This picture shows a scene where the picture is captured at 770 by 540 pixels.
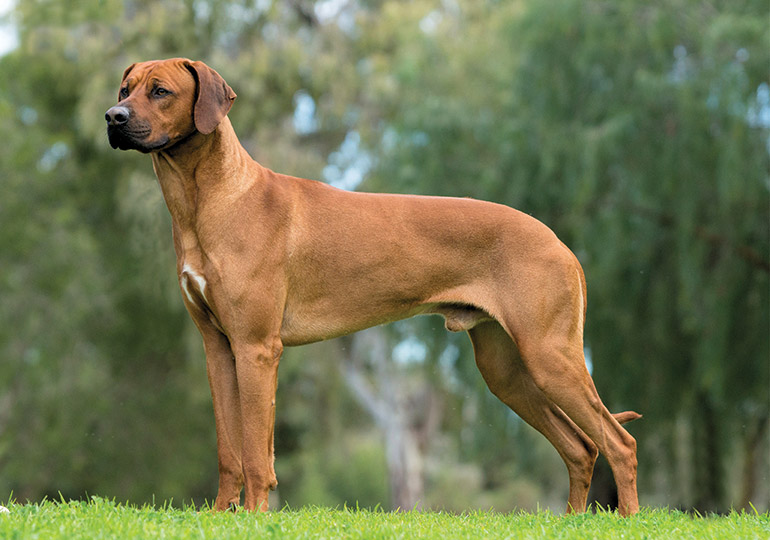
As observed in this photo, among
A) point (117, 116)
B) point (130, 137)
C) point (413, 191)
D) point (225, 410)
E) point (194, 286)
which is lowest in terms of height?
point (413, 191)

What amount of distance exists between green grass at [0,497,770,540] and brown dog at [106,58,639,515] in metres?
0.37

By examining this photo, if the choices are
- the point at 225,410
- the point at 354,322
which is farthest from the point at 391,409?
the point at 225,410

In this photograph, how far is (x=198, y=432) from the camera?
76.7 ft

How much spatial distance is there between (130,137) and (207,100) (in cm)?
49

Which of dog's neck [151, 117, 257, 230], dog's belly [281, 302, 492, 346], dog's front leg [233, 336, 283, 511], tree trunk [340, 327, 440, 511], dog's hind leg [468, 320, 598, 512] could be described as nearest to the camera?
dog's front leg [233, 336, 283, 511]

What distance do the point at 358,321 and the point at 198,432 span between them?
62.3 feet

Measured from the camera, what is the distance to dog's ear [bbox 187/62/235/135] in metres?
4.94

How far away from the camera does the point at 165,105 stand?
193 inches

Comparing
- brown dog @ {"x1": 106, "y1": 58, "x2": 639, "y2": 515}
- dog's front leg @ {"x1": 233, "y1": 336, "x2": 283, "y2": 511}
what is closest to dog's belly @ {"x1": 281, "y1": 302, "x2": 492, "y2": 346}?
brown dog @ {"x1": 106, "y1": 58, "x2": 639, "y2": 515}

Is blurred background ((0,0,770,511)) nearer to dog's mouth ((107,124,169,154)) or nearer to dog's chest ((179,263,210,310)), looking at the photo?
dog's chest ((179,263,210,310))

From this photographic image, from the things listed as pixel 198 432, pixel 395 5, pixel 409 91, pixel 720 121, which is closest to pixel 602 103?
pixel 720 121

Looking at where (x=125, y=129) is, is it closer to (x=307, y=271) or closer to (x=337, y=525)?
(x=307, y=271)

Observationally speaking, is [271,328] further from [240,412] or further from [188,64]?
[188,64]

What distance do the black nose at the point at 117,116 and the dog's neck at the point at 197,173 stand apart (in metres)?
0.45
